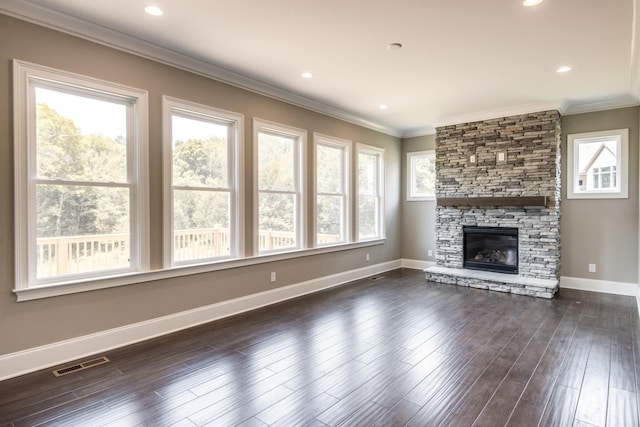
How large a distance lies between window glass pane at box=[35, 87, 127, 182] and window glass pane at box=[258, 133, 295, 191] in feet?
5.67

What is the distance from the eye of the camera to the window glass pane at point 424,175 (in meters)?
7.22

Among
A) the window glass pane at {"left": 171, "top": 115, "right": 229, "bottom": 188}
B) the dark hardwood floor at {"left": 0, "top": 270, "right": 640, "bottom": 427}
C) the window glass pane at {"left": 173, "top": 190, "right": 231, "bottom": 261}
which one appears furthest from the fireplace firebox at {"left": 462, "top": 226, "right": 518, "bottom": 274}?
the window glass pane at {"left": 171, "top": 115, "right": 229, "bottom": 188}

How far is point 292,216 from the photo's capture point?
5215 mm

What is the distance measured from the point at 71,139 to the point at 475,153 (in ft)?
18.6

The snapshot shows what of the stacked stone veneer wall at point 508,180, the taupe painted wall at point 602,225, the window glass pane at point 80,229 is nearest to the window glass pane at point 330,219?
the stacked stone veneer wall at point 508,180

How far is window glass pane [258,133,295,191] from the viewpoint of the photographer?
474cm

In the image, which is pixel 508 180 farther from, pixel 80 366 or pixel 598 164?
pixel 80 366

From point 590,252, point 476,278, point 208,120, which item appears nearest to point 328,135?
point 208,120

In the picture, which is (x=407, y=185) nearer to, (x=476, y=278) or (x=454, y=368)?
(x=476, y=278)

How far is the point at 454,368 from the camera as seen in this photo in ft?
9.46

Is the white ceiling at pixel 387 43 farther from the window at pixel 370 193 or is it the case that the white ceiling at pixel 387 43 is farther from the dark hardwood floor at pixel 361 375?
the dark hardwood floor at pixel 361 375

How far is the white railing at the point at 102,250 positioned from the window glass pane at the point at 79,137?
21.9 inches

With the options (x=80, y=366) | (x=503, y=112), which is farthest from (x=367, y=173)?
(x=80, y=366)

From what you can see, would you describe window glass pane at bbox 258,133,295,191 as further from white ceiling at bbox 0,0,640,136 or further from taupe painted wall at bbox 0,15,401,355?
white ceiling at bbox 0,0,640,136
